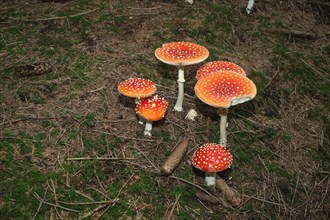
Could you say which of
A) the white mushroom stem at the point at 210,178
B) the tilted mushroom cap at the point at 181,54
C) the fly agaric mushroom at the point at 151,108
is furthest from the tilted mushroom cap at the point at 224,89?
the white mushroom stem at the point at 210,178

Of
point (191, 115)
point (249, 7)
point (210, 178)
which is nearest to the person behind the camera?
point (210, 178)

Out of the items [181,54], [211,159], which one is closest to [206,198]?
[211,159]

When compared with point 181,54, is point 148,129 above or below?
below

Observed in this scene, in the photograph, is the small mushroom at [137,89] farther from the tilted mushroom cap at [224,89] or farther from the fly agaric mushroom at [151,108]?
the tilted mushroom cap at [224,89]

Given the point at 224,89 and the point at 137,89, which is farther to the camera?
the point at 137,89

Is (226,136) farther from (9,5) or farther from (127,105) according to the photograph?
(9,5)

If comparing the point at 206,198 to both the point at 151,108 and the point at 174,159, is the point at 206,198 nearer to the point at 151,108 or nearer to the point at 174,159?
the point at 174,159

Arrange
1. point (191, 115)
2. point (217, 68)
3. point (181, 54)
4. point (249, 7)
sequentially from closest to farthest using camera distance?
1. point (181, 54)
2. point (217, 68)
3. point (191, 115)
4. point (249, 7)

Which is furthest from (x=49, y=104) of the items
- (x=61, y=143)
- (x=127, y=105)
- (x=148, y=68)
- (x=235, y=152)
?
(x=235, y=152)
